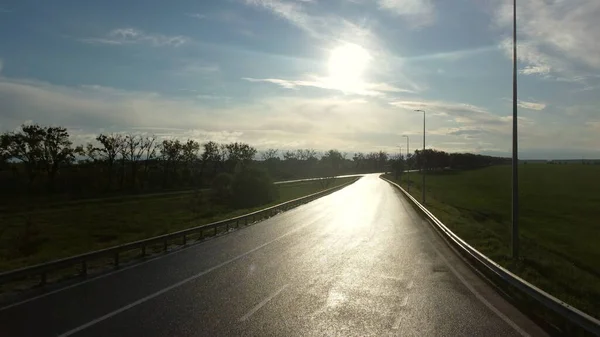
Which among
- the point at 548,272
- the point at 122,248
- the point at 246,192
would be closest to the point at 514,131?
the point at 548,272

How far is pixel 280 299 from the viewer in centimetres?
1061

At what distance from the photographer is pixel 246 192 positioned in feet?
213

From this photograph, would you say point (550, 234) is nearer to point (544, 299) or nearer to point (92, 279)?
point (544, 299)

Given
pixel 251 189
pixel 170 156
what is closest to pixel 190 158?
pixel 170 156

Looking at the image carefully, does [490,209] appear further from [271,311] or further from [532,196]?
[271,311]

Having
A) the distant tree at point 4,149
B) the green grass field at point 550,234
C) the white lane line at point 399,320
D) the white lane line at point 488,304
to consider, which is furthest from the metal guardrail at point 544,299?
the distant tree at point 4,149

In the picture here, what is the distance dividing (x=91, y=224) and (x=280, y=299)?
37024mm

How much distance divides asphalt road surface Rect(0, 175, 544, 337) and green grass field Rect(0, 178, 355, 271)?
6566 millimetres

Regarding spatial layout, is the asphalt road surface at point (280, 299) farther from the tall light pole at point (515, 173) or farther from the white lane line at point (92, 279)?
the tall light pole at point (515, 173)

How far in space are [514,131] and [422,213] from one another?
69.1ft

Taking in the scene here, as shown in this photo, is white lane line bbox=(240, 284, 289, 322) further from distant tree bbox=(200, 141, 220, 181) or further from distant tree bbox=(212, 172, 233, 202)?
distant tree bbox=(200, 141, 220, 181)

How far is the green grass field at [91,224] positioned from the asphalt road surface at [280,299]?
6566 mm

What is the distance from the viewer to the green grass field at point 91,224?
27516 millimetres

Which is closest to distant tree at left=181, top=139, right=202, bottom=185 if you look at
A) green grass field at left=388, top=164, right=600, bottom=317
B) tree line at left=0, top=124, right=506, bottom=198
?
tree line at left=0, top=124, right=506, bottom=198
